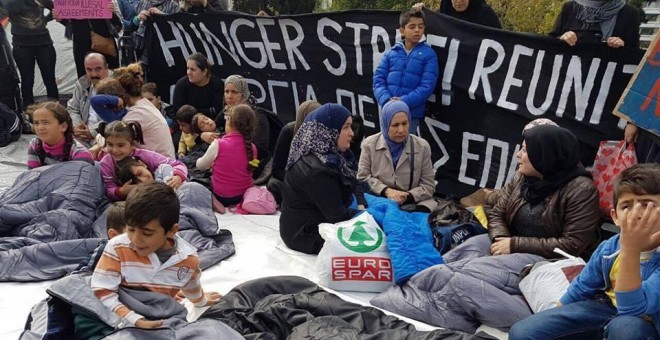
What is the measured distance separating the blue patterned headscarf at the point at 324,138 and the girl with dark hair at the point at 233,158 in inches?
35.5

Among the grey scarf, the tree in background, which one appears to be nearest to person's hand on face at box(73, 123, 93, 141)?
the grey scarf

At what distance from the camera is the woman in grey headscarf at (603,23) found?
4.62 metres

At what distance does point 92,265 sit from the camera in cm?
344

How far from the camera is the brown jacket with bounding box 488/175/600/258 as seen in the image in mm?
3803

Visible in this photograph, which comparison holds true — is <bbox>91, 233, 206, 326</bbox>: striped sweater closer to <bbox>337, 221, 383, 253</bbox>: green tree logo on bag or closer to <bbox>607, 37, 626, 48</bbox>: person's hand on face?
<bbox>337, 221, 383, 253</bbox>: green tree logo on bag

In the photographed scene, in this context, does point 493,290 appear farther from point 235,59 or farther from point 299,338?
point 235,59

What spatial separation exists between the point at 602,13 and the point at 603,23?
0.07 m

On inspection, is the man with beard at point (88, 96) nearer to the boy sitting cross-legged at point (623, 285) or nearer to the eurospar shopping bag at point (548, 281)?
the eurospar shopping bag at point (548, 281)

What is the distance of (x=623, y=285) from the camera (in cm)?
261

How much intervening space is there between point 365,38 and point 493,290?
11.1 feet

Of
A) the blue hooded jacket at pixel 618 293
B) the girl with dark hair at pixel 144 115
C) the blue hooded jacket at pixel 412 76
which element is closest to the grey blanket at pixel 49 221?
the girl with dark hair at pixel 144 115

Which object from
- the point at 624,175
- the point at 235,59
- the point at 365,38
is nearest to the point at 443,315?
the point at 624,175

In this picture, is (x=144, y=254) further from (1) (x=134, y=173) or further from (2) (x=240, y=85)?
(2) (x=240, y=85)

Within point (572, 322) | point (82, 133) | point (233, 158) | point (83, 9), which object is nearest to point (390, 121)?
point (233, 158)
